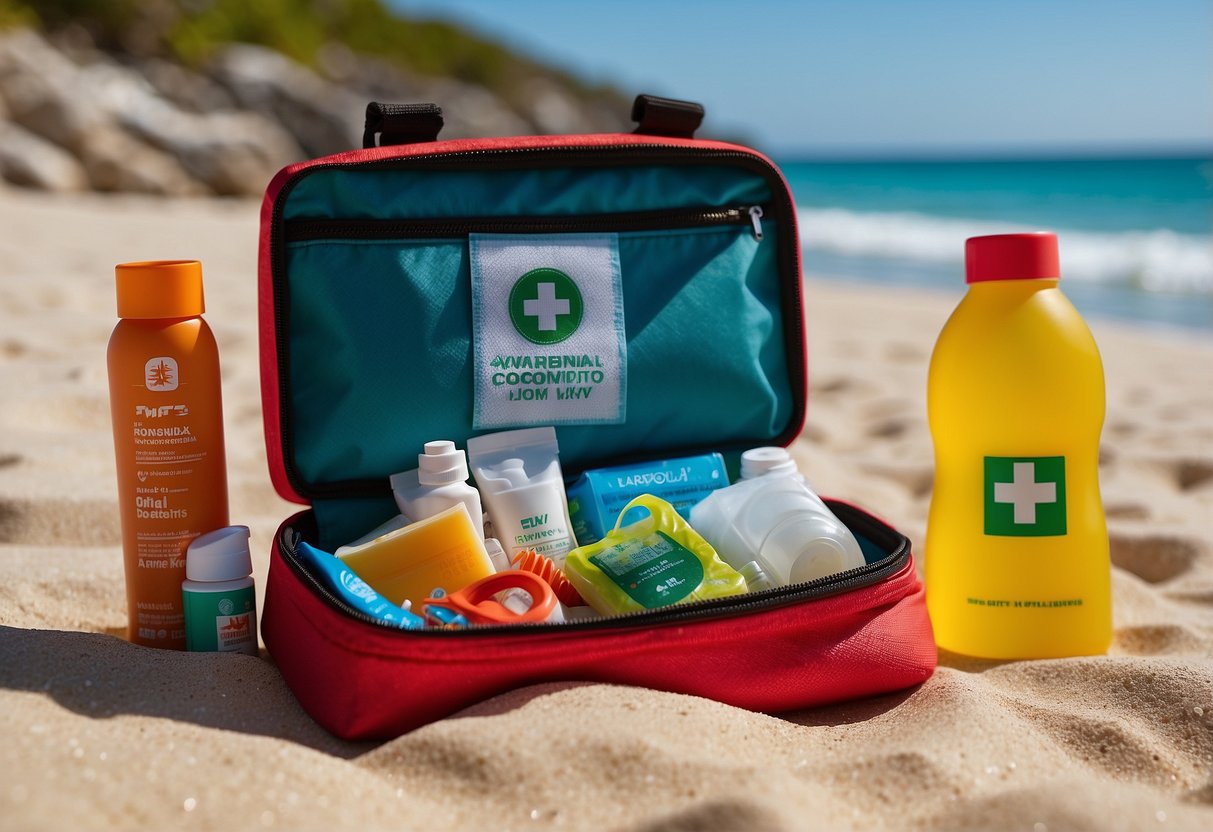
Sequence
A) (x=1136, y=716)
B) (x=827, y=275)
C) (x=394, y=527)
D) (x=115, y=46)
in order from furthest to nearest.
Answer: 1. (x=115, y=46)
2. (x=827, y=275)
3. (x=394, y=527)
4. (x=1136, y=716)

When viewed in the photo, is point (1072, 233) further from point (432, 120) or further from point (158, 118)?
point (432, 120)

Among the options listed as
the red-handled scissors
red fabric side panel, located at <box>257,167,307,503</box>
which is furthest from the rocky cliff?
the red-handled scissors

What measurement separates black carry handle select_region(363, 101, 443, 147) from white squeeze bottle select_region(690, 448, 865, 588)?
67 centimetres

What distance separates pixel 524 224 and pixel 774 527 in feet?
1.89

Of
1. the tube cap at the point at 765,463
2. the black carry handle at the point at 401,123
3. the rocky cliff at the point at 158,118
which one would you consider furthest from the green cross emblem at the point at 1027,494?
the rocky cliff at the point at 158,118

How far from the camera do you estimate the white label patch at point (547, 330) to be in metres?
1.60

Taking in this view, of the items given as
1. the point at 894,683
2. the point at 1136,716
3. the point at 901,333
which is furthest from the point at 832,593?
the point at 901,333

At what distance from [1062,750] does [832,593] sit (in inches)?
11.9

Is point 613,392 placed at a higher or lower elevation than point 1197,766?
higher

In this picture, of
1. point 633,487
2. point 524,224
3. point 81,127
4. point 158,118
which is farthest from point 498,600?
point 158,118

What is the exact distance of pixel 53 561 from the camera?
1719 millimetres

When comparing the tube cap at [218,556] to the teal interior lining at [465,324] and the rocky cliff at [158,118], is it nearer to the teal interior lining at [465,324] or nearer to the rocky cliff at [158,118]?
the teal interior lining at [465,324]

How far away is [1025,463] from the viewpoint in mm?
1499

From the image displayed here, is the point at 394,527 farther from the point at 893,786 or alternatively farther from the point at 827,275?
the point at 827,275
